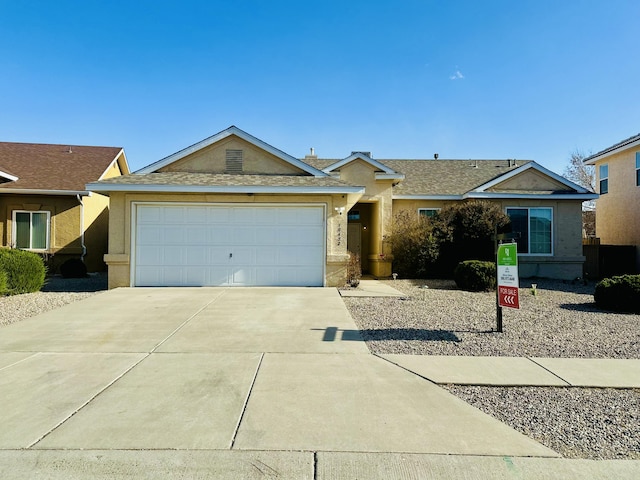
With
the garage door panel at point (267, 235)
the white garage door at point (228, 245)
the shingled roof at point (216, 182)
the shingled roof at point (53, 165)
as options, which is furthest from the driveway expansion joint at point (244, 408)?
the shingled roof at point (53, 165)

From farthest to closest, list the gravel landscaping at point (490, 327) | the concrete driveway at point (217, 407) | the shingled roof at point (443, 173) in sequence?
the shingled roof at point (443, 173) < the gravel landscaping at point (490, 327) < the concrete driveway at point (217, 407)

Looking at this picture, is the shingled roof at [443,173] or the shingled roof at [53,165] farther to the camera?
the shingled roof at [443,173]

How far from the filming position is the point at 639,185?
16672mm

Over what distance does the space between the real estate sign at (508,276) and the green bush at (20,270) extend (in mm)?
12503

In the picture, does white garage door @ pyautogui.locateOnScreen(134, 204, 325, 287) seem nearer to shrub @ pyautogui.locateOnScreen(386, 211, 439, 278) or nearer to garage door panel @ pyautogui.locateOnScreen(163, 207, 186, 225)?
garage door panel @ pyautogui.locateOnScreen(163, 207, 186, 225)

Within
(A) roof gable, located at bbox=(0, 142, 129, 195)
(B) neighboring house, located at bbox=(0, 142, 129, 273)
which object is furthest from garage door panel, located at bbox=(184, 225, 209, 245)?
(A) roof gable, located at bbox=(0, 142, 129, 195)

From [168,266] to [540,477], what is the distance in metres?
11.3

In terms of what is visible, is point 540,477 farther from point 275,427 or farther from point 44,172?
point 44,172

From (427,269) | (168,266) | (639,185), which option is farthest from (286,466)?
(639,185)

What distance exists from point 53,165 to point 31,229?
3673mm

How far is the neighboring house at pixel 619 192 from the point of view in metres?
16.9

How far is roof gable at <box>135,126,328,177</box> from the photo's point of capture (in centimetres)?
1323

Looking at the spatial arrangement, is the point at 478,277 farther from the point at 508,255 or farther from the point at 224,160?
the point at 224,160

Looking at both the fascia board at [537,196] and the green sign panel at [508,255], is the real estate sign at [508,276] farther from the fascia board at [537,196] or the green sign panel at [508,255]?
the fascia board at [537,196]
